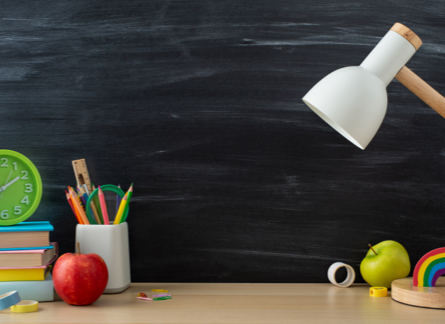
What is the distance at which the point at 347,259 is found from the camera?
45.5 inches

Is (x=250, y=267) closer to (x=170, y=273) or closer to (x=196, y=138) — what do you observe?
(x=170, y=273)

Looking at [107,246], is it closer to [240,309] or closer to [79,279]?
[79,279]

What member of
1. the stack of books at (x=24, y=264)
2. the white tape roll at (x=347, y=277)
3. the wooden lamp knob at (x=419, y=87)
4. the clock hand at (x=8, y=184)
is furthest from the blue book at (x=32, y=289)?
the wooden lamp knob at (x=419, y=87)

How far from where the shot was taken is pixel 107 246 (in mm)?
1008

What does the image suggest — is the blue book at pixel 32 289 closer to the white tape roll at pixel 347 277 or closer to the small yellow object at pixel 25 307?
the small yellow object at pixel 25 307

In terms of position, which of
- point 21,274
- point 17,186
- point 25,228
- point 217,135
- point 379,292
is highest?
point 217,135

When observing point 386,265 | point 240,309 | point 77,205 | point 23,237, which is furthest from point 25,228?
point 386,265

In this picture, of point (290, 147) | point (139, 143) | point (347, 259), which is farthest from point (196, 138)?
point (347, 259)

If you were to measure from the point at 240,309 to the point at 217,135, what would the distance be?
1.60ft

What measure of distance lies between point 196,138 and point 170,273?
392 mm

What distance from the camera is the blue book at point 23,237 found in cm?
95

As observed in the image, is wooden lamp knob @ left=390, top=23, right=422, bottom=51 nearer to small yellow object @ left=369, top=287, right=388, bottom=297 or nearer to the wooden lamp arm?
the wooden lamp arm

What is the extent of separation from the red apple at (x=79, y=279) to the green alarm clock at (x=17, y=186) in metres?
0.21

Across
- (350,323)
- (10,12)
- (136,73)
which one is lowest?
(350,323)
